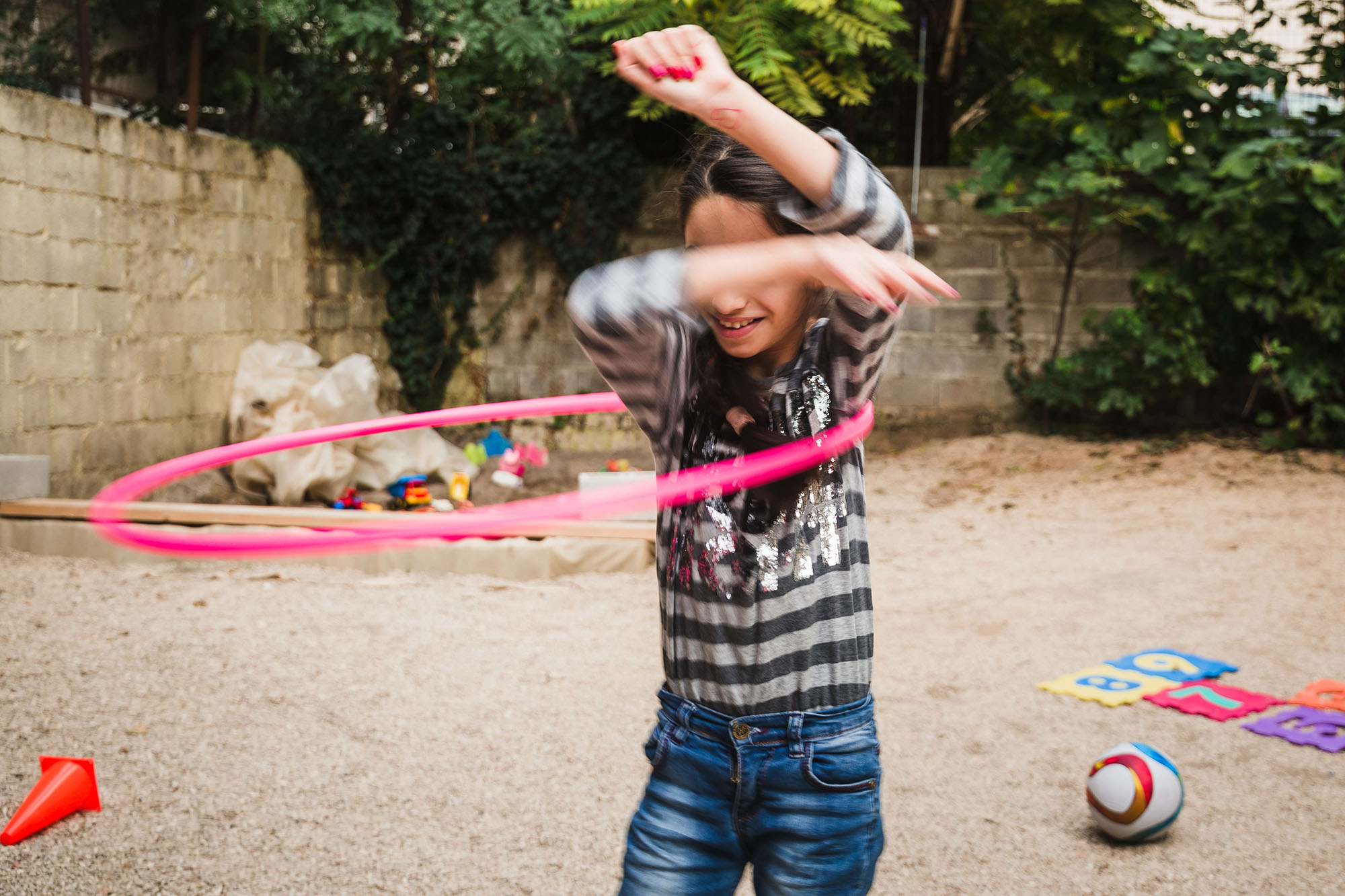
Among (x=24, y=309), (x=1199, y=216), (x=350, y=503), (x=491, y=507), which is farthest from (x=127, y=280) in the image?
(x=1199, y=216)

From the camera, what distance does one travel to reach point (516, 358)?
9.80 meters

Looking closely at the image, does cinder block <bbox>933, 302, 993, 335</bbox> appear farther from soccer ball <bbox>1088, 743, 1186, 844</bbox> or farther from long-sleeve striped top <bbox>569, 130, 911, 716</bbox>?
long-sleeve striped top <bbox>569, 130, 911, 716</bbox>

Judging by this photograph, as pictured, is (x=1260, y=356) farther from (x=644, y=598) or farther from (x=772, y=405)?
(x=772, y=405)

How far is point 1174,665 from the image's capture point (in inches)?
160

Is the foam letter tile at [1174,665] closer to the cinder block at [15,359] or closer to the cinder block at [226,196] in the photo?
the cinder block at [15,359]

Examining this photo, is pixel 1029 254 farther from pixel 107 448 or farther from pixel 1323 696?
pixel 107 448

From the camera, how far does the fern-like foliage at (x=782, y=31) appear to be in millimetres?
6672

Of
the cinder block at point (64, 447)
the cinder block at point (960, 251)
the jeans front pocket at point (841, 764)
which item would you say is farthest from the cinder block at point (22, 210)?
the cinder block at point (960, 251)

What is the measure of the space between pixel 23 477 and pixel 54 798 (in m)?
3.42

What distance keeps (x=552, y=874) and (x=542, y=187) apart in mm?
7449

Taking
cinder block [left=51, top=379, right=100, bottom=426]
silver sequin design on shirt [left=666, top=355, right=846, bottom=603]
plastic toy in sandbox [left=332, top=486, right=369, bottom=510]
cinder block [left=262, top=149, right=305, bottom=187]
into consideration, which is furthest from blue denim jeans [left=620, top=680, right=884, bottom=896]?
cinder block [left=262, top=149, right=305, bottom=187]

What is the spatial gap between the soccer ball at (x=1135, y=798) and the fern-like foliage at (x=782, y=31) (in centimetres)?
462

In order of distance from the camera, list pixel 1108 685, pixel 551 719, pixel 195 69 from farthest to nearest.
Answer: pixel 195 69
pixel 1108 685
pixel 551 719

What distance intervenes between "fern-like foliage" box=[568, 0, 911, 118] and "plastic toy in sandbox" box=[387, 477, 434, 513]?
9.94 ft
